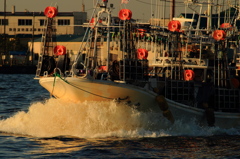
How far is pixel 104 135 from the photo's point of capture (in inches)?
1042

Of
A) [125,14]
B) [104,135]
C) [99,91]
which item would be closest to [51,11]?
[125,14]

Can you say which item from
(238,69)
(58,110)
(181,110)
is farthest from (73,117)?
(238,69)

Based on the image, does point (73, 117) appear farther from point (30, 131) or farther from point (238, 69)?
point (238, 69)

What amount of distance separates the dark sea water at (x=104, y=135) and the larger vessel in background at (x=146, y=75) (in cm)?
61

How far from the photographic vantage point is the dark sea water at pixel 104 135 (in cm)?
2350

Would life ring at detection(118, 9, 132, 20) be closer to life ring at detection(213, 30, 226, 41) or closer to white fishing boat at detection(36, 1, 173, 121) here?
white fishing boat at detection(36, 1, 173, 121)

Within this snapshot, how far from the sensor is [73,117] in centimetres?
2705

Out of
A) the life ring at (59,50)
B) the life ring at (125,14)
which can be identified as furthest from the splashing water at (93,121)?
A: the life ring at (125,14)

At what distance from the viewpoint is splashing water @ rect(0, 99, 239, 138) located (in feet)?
88.0

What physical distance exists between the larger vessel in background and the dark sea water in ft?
2.00

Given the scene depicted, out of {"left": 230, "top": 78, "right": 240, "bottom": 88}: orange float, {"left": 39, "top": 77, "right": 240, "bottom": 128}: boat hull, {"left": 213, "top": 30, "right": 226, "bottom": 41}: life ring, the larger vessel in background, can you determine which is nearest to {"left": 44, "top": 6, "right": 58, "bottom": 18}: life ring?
the larger vessel in background

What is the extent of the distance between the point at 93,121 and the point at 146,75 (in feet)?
13.2

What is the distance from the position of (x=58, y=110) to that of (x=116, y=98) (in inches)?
113

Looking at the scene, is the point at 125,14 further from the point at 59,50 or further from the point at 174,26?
the point at 59,50
